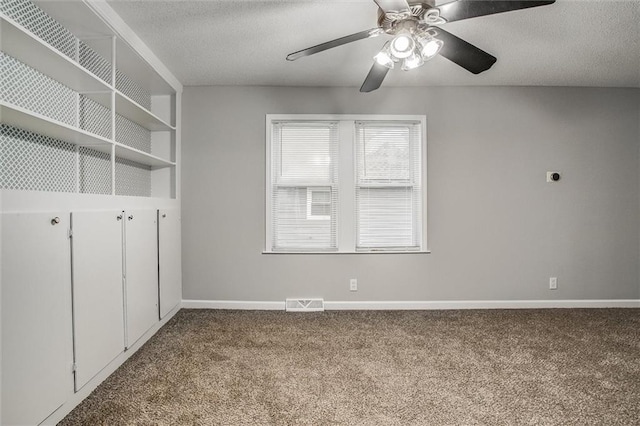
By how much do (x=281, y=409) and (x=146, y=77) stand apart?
2871 millimetres

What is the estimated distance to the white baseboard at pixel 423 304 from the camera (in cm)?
339

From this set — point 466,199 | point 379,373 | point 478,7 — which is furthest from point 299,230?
point 478,7

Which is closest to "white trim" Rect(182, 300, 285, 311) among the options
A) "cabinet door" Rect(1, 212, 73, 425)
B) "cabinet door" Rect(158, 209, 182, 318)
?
"cabinet door" Rect(158, 209, 182, 318)

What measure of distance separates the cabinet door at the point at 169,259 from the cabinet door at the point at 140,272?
4.2 inches

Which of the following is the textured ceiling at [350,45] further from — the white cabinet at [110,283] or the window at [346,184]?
the white cabinet at [110,283]

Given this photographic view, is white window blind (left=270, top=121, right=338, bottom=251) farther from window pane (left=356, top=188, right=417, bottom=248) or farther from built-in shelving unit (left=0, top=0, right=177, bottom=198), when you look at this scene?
built-in shelving unit (left=0, top=0, right=177, bottom=198)

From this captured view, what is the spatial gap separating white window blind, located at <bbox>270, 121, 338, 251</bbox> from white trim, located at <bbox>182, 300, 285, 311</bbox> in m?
0.60

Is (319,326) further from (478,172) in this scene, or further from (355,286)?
(478,172)

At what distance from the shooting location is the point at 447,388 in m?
1.95

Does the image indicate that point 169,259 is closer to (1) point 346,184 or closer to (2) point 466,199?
(1) point 346,184

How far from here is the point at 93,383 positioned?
195cm

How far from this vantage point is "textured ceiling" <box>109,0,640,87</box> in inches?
81.9

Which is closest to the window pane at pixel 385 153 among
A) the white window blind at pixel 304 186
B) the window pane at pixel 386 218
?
the window pane at pixel 386 218

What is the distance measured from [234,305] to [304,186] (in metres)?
1.46
